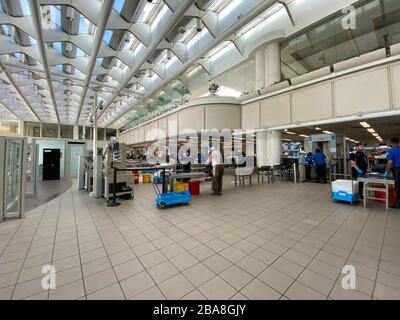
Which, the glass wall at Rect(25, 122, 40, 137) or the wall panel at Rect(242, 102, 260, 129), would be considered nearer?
the wall panel at Rect(242, 102, 260, 129)

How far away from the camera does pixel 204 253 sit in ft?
7.27

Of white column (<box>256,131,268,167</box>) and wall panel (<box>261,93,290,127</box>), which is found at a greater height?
wall panel (<box>261,93,290,127</box>)

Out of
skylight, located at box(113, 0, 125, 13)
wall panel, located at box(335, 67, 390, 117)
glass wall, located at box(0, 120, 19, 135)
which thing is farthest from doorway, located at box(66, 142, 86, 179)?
wall panel, located at box(335, 67, 390, 117)

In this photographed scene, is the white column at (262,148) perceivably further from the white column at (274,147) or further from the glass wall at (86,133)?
the glass wall at (86,133)

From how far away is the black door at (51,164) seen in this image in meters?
10.4

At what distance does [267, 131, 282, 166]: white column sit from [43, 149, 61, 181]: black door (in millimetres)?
12257

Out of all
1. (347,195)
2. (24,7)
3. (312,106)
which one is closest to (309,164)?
(312,106)

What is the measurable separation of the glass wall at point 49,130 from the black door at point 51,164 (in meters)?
7.82

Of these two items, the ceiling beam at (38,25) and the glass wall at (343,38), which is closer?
the ceiling beam at (38,25)

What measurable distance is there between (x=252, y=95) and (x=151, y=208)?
22.5 feet

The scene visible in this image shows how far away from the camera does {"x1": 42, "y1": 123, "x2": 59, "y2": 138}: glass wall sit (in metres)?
16.4

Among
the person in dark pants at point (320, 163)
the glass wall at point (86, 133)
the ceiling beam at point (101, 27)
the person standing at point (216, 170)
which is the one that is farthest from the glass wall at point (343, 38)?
the glass wall at point (86, 133)

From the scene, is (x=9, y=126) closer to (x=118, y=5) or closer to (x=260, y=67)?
(x=118, y=5)

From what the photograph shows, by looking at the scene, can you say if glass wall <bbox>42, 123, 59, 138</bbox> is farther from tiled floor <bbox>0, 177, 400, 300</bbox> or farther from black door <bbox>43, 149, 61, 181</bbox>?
tiled floor <bbox>0, 177, 400, 300</bbox>
